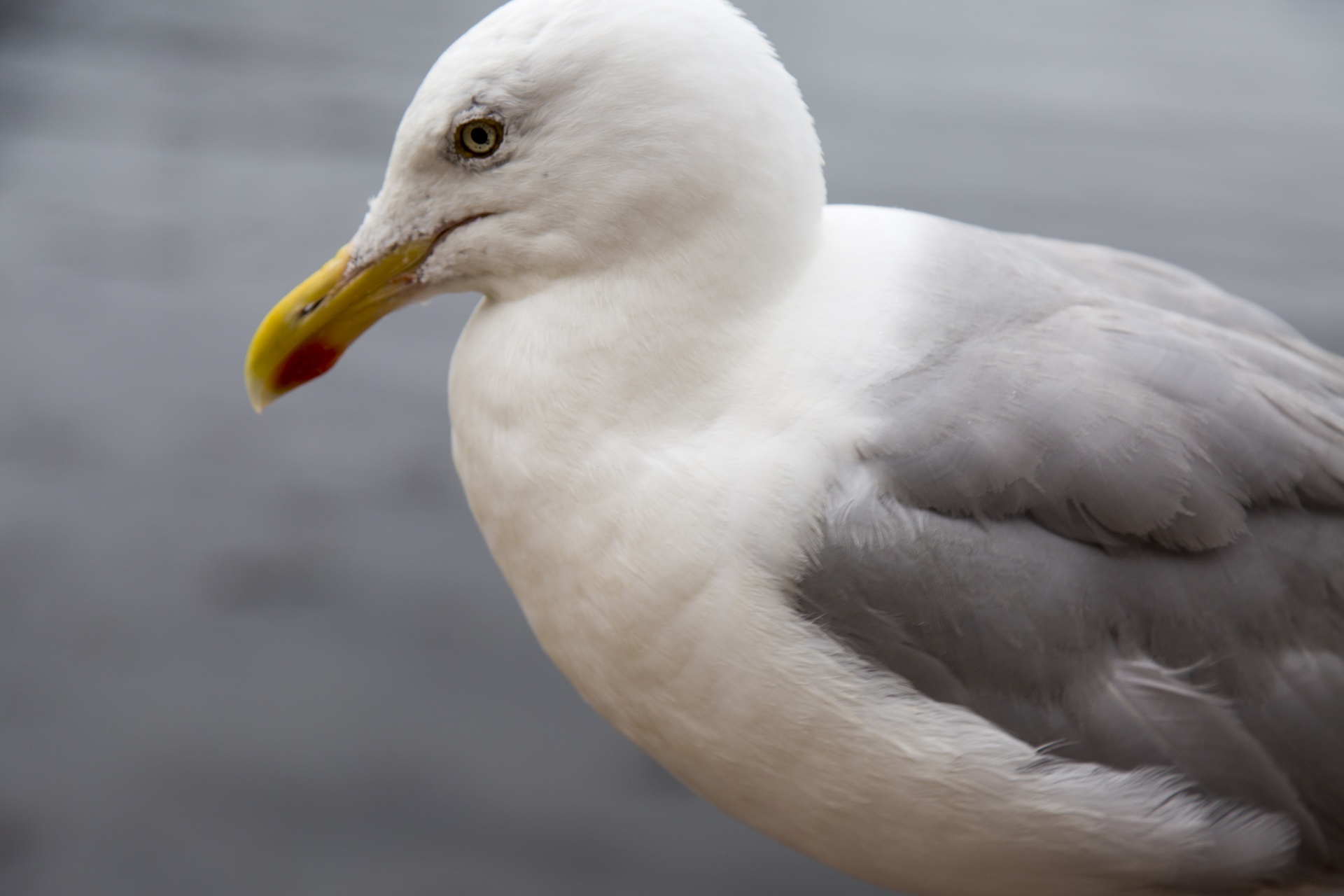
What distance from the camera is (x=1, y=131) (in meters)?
2.50

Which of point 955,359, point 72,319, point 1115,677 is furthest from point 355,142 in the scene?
point 1115,677

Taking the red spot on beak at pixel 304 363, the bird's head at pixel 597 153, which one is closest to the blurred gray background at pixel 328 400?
Answer: the red spot on beak at pixel 304 363

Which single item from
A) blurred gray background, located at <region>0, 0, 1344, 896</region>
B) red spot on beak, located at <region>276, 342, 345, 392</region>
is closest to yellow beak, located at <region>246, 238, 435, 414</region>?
red spot on beak, located at <region>276, 342, 345, 392</region>

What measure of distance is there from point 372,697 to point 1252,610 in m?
1.07

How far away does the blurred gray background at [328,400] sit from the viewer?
1.47m

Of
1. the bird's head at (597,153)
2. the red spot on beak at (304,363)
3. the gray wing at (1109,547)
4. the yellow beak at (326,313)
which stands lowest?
the gray wing at (1109,547)

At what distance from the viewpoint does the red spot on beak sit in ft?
3.44

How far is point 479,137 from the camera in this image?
3.16ft

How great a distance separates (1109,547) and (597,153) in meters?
0.51

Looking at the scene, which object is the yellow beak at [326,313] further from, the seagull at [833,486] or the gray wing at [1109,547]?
the gray wing at [1109,547]

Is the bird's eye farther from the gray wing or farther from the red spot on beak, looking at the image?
the gray wing

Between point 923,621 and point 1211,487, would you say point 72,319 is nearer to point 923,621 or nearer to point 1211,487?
point 923,621

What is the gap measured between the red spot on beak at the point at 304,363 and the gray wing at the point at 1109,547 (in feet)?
1.48

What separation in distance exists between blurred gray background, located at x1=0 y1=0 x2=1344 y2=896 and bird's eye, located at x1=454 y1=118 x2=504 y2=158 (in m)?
0.85
